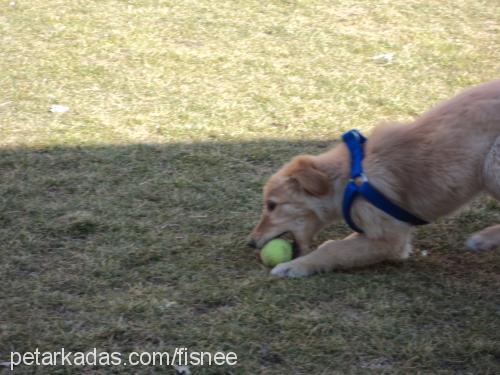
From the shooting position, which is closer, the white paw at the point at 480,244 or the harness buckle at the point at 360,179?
the harness buckle at the point at 360,179

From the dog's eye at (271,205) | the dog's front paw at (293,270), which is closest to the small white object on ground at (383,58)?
the dog's eye at (271,205)

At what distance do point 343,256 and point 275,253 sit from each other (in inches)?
14.4

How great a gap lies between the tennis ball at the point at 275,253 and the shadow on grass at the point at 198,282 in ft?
0.28

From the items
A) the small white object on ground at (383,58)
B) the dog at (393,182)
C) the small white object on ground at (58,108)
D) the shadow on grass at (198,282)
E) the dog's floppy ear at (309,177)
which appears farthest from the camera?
the small white object on ground at (383,58)

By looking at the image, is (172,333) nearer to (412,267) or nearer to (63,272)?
(63,272)

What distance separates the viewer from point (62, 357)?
3232 mm

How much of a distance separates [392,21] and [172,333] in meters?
5.59

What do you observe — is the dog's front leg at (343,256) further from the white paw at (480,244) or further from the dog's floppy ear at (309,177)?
the white paw at (480,244)

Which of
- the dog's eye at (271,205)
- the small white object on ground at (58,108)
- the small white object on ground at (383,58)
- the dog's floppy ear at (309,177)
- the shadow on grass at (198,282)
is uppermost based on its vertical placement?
the small white object on ground at (383,58)

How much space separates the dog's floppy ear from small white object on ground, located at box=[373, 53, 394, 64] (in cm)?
323

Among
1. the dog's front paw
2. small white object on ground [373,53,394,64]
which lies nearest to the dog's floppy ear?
the dog's front paw

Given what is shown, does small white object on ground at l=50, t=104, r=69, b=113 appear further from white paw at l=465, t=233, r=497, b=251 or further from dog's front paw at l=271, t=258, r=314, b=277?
white paw at l=465, t=233, r=497, b=251

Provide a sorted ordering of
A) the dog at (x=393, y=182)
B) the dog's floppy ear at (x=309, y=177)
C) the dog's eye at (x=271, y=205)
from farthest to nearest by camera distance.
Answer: the dog's eye at (x=271, y=205), the dog's floppy ear at (x=309, y=177), the dog at (x=393, y=182)

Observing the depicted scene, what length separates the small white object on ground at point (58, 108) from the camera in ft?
19.9
